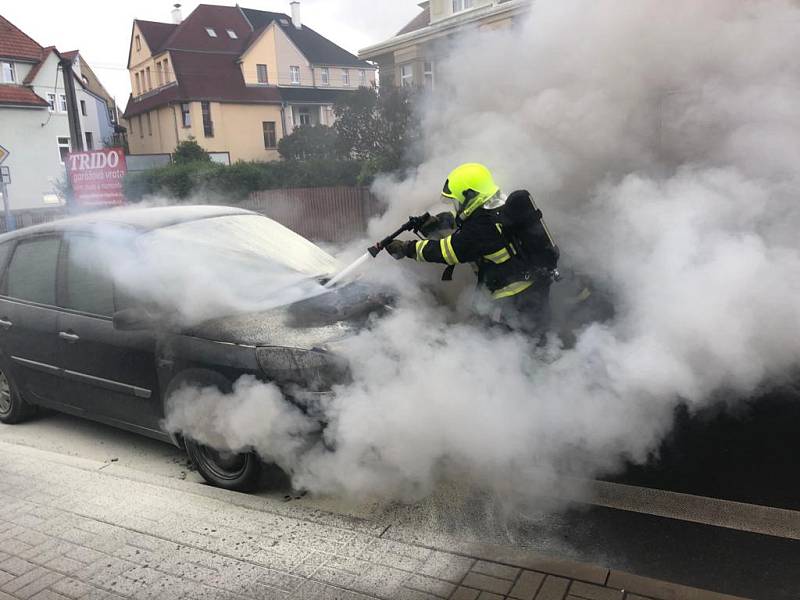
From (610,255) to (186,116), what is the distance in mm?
31860

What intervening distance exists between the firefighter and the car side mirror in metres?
1.51

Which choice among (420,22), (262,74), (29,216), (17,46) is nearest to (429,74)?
(420,22)

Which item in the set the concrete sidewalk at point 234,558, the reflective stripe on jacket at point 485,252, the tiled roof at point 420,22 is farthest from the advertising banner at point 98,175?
the reflective stripe on jacket at point 485,252

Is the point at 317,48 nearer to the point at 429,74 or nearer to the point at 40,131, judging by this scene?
the point at 429,74

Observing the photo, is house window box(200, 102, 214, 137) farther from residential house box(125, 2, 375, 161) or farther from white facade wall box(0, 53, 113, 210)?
white facade wall box(0, 53, 113, 210)

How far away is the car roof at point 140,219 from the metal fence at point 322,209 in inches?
51.9

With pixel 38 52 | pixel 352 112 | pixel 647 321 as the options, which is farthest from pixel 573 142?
pixel 38 52

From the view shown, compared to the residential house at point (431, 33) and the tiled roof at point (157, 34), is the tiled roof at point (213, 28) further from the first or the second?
the residential house at point (431, 33)

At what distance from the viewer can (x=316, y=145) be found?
44.5 feet

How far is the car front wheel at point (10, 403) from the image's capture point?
474cm

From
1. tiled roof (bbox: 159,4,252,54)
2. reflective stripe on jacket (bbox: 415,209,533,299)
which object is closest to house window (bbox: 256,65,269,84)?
tiled roof (bbox: 159,4,252,54)

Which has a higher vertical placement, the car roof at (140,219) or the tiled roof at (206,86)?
the tiled roof at (206,86)

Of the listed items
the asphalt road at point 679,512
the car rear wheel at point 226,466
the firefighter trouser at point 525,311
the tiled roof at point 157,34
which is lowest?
the asphalt road at point 679,512

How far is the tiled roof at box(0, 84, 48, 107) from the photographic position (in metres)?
24.2
